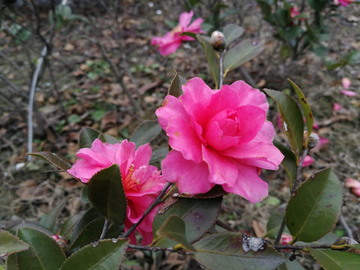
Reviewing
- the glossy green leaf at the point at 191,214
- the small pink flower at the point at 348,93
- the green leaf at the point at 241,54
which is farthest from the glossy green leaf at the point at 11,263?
the small pink flower at the point at 348,93

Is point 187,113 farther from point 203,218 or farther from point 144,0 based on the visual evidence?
point 144,0

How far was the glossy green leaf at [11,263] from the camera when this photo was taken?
0.47 meters

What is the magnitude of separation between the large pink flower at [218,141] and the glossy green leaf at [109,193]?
9 centimetres

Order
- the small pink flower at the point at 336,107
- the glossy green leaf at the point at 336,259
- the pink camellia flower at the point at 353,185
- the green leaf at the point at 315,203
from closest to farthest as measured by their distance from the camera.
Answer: the glossy green leaf at the point at 336,259 < the green leaf at the point at 315,203 < the pink camellia flower at the point at 353,185 < the small pink flower at the point at 336,107

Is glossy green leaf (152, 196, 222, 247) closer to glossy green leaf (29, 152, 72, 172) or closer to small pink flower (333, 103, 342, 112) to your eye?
glossy green leaf (29, 152, 72, 172)

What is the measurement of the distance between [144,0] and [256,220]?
3473 mm

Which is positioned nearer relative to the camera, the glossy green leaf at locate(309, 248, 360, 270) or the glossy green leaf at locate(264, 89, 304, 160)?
the glossy green leaf at locate(309, 248, 360, 270)

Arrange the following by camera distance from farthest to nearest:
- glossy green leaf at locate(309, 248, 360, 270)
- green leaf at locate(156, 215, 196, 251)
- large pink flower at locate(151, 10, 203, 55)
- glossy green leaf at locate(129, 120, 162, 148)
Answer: large pink flower at locate(151, 10, 203, 55) → glossy green leaf at locate(129, 120, 162, 148) → glossy green leaf at locate(309, 248, 360, 270) → green leaf at locate(156, 215, 196, 251)

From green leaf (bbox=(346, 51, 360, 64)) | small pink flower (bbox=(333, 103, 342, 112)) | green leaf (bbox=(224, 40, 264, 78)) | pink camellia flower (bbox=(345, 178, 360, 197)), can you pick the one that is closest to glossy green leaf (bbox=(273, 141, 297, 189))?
green leaf (bbox=(224, 40, 264, 78))

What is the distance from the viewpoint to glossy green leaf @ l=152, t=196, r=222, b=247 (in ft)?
1.63

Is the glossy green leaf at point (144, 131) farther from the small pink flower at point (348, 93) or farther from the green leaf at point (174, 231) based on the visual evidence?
the small pink flower at point (348, 93)

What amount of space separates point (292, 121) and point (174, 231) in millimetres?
420

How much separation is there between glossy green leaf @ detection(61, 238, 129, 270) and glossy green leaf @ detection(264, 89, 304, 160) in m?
0.45

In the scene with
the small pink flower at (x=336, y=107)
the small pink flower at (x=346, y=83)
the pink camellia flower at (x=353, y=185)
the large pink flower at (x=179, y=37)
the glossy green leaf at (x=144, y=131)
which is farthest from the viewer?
the small pink flower at (x=346, y=83)
